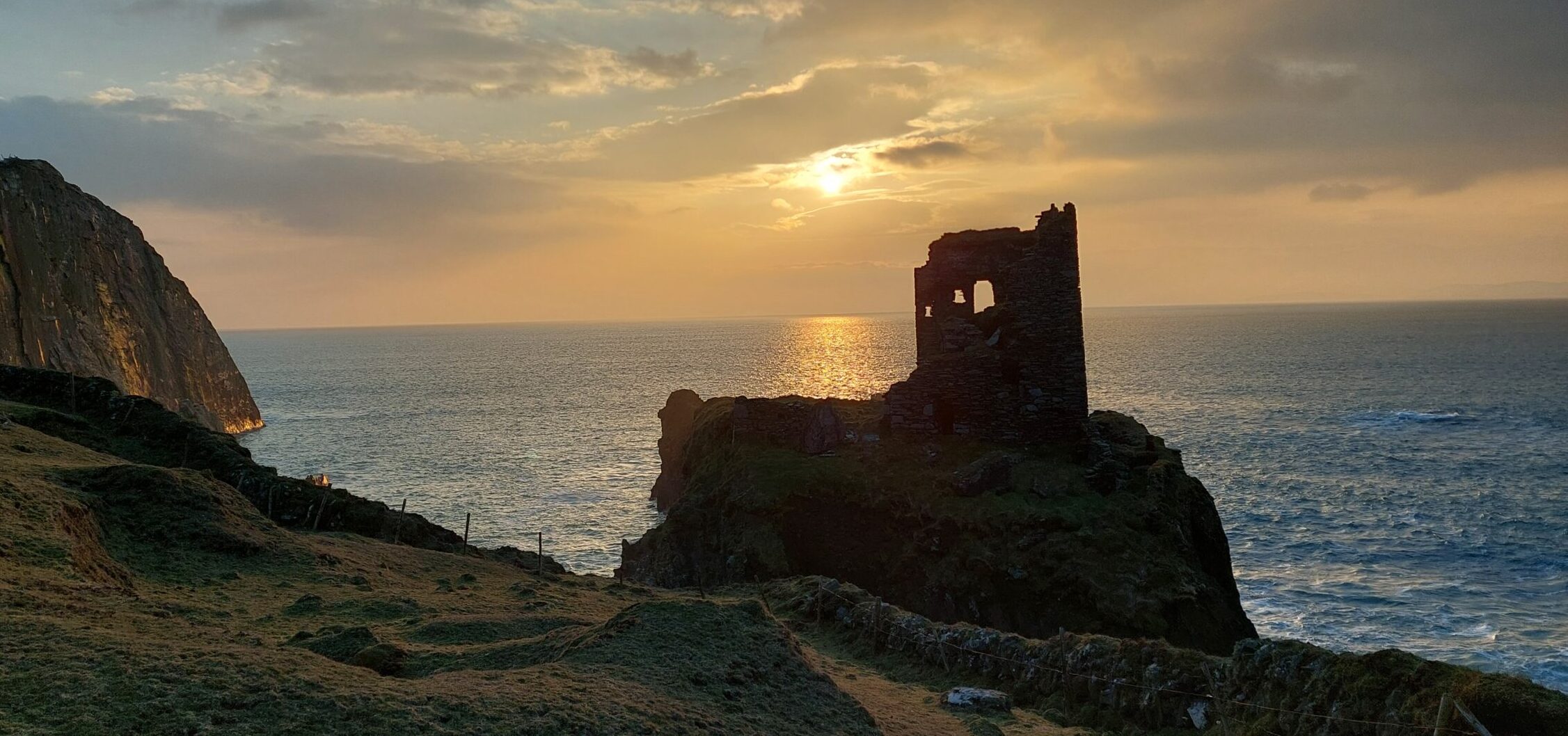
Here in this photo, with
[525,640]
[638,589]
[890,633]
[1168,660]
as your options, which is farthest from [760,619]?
[638,589]

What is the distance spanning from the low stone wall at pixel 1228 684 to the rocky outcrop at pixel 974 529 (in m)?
7.06

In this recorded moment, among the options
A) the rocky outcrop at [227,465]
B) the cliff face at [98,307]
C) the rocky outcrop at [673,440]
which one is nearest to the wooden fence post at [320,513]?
the rocky outcrop at [227,465]

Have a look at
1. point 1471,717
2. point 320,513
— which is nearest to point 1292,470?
point 1471,717

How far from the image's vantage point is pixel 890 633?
22984 mm

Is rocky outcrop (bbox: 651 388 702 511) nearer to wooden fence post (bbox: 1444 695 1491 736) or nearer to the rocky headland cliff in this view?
the rocky headland cliff

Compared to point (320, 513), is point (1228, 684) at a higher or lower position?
lower

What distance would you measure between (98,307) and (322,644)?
8366 cm

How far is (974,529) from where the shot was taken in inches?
1201

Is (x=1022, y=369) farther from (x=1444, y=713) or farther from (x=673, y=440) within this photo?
(x=673, y=440)

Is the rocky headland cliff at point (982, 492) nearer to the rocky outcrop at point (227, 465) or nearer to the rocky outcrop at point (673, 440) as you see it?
the rocky outcrop at point (227, 465)

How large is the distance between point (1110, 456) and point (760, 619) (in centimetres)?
1891

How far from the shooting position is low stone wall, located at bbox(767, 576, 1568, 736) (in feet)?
46.8

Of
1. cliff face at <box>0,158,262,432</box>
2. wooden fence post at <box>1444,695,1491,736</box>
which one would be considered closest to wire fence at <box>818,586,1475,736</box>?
wooden fence post at <box>1444,695,1491,736</box>

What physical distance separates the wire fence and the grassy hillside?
46.0 inches
